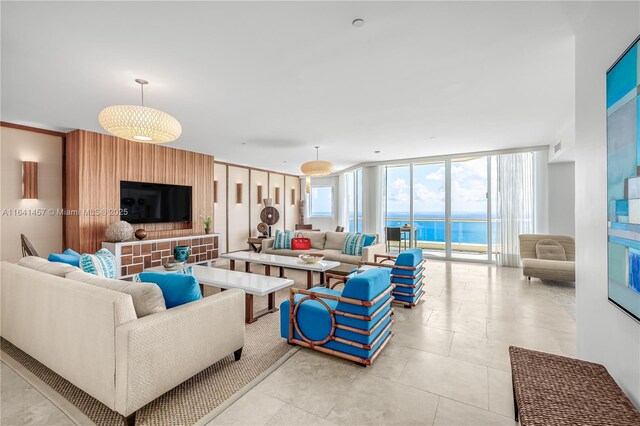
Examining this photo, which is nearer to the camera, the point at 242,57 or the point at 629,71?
the point at 629,71

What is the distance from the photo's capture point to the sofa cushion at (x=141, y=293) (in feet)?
6.04

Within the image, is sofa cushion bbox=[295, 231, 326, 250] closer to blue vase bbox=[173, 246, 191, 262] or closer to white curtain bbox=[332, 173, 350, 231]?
blue vase bbox=[173, 246, 191, 262]

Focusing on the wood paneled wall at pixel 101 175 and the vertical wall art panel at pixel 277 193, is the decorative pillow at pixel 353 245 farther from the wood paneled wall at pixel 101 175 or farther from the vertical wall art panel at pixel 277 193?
the vertical wall art panel at pixel 277 193

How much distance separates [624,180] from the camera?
4.26ft

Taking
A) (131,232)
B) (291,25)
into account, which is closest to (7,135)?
(131,232)

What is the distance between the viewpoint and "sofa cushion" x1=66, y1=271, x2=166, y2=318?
6.04 feet

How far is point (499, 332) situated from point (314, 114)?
344 cm

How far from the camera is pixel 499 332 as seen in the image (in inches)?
116

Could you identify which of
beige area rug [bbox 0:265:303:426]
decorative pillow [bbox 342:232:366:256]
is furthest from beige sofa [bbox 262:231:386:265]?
beige area rug [bbox 0:265:303:426]

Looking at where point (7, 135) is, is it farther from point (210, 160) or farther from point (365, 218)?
point (365, 218)

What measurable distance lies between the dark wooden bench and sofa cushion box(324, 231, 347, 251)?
14.6 feet

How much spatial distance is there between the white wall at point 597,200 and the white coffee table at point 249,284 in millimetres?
2504

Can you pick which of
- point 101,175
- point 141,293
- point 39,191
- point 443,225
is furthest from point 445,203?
point 39,191

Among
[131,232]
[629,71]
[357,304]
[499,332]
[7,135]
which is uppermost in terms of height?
[7,135]
